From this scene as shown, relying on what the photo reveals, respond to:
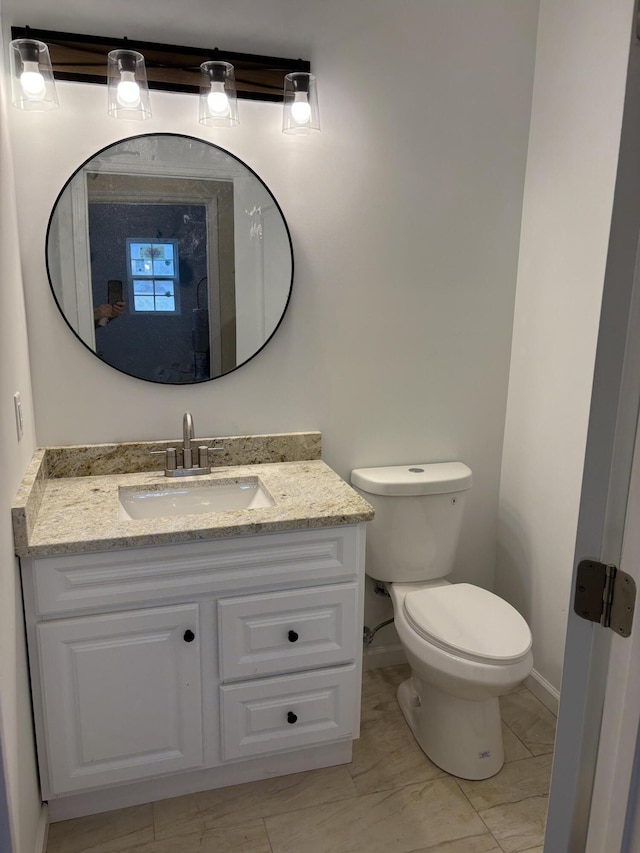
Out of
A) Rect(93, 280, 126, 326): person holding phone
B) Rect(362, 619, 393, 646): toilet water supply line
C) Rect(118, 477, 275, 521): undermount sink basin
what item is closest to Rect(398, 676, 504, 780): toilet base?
Rect(362, 619, 393, 646): toilet water supply line

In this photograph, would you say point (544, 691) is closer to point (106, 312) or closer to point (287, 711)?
point (287, 711)

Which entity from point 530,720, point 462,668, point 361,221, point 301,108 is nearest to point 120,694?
point 462,668

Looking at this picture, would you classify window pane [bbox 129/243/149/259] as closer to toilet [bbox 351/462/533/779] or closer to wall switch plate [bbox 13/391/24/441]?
wall switch plate [bbox 13/391/24/441]

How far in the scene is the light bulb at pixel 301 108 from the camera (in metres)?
1.99

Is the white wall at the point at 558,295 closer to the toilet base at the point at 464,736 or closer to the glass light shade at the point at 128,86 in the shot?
the toilet base at the point at 464,736

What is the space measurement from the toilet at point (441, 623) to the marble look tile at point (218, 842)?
612 mm

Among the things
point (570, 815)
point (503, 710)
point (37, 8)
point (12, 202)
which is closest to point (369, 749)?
point (503, 710)

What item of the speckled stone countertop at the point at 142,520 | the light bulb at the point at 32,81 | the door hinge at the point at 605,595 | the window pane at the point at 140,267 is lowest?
the speckled stone countertop at the point at 142,520

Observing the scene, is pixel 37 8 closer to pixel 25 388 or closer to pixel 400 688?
pixel 25 388

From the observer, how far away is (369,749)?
2.11 m

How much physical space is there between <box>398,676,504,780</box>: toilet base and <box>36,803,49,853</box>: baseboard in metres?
1.15

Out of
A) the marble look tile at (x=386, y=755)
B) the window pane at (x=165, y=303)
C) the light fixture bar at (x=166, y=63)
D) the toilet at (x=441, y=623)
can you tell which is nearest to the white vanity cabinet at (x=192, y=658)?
the marble look tile at (x=386, y=755)

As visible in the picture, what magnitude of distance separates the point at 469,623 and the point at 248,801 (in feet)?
2.77

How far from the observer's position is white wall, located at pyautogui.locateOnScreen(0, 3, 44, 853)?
1.34 meters
